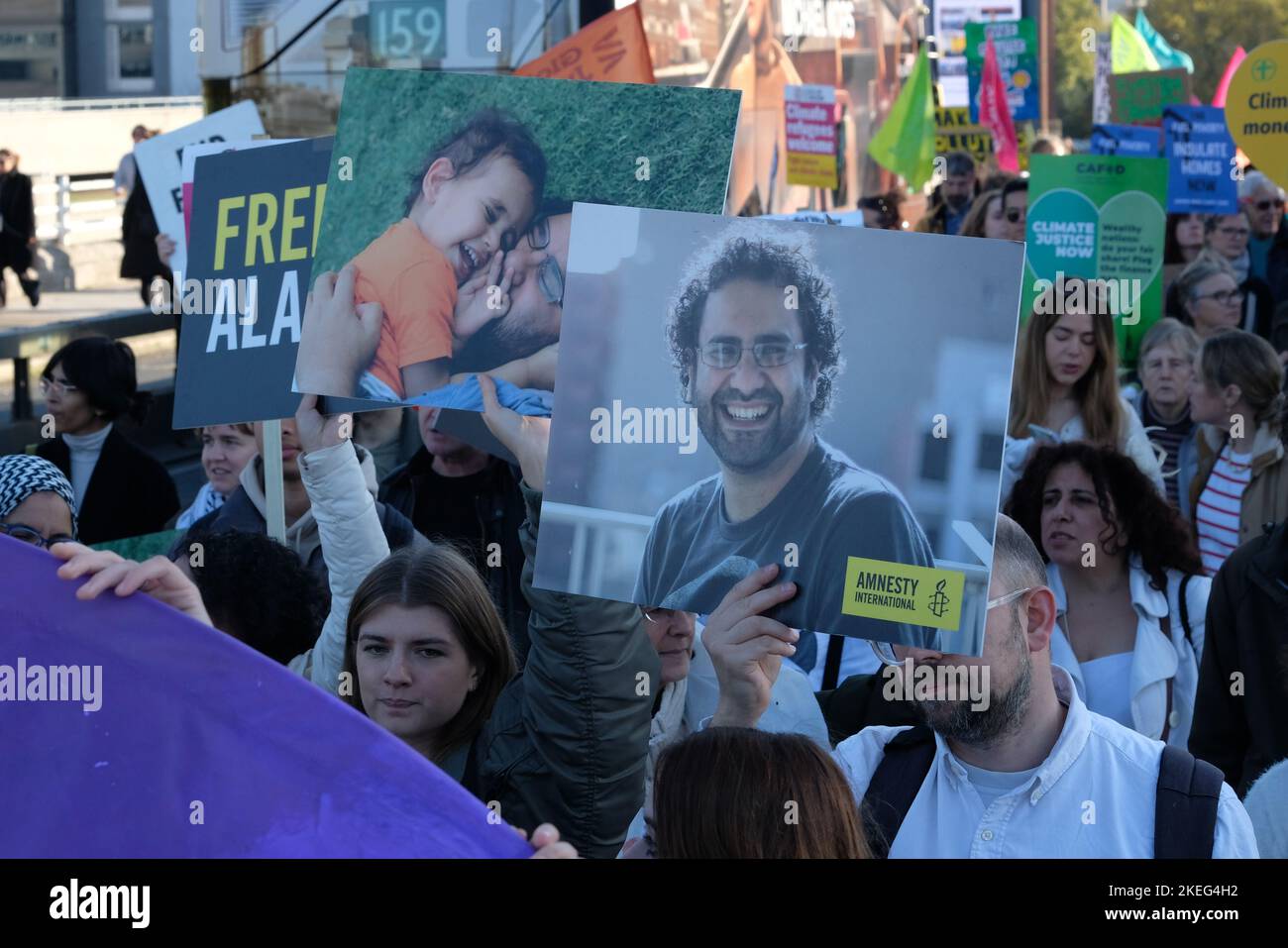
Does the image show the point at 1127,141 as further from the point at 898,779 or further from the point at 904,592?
the point at 904,592

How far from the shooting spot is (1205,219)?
1095 centimetres

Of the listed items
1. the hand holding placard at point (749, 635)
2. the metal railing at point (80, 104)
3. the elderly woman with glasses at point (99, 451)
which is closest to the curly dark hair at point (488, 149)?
the hand holding placard at point (749, 635)

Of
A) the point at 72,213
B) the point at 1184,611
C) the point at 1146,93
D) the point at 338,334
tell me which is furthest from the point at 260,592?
the point at 72,213

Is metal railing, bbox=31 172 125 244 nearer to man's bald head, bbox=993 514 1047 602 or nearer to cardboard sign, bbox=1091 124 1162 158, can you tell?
cardboard sign, bbox=1091 124 1162 158

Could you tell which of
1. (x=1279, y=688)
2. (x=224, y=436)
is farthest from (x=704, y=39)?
(x=1279, y=688)

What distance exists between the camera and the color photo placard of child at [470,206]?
306 centimetres

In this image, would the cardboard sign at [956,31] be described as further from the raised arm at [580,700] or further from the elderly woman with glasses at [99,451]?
the raised arm at [580,700]

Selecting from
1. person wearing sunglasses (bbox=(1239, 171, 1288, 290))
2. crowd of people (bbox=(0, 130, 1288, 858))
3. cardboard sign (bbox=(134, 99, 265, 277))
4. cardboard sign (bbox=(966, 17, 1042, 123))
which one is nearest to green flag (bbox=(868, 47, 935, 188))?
cardboard sign (bbox=(966, 17, 1042, 123))

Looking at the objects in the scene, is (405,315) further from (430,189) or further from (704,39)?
(704,39)

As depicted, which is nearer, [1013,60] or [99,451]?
[99,451]

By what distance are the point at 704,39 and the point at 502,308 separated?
15.4 m

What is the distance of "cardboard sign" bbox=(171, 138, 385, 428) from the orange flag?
3279mm

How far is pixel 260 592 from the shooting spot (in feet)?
12.4

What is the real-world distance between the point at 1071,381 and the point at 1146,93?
8.64 metres
